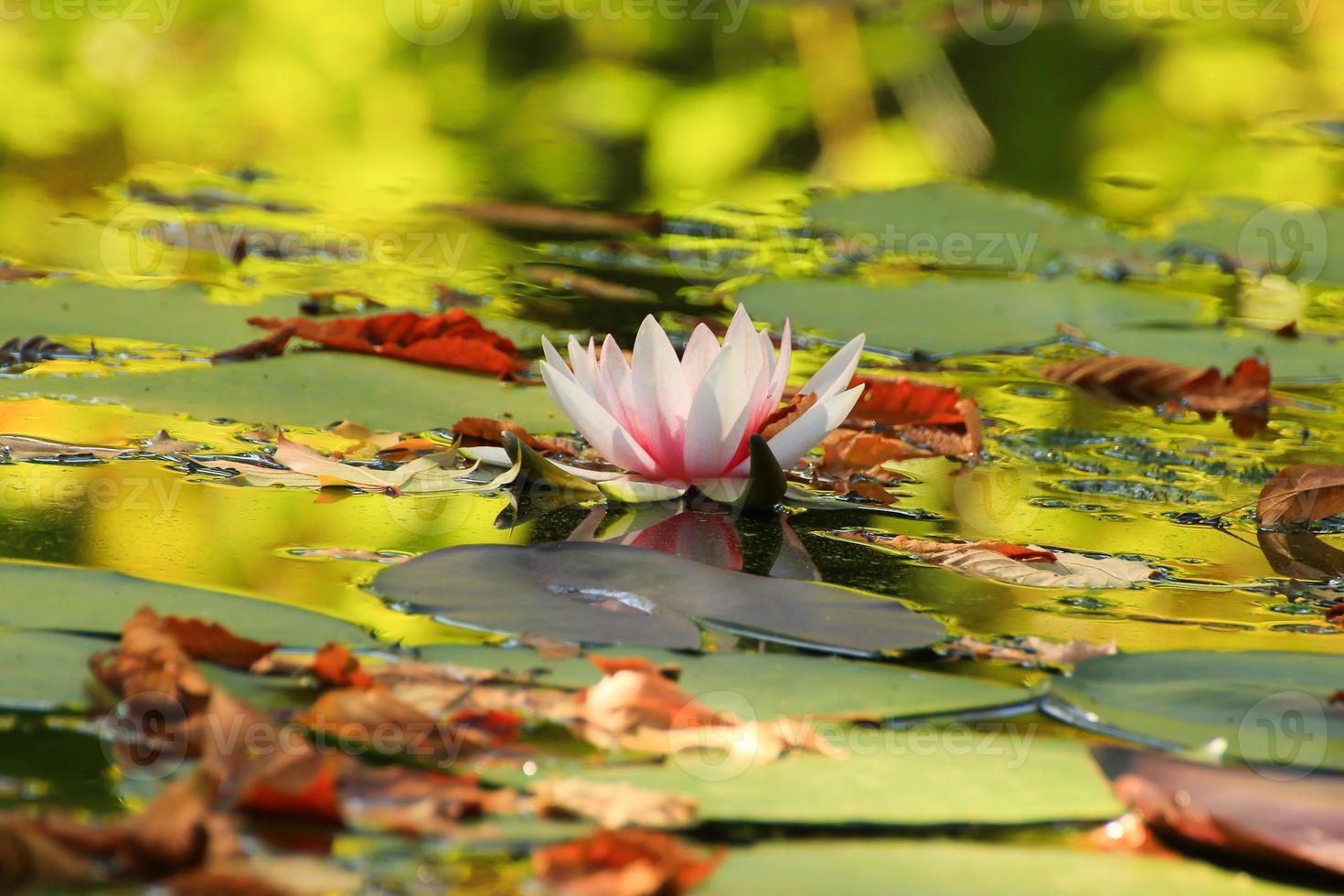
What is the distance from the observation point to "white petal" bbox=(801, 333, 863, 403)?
6.56ft

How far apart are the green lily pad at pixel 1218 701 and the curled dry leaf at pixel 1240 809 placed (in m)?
0.06

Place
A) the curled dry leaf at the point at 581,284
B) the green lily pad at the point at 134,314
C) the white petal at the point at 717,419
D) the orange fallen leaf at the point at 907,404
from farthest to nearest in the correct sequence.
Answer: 1. the curled dry leaf at the point at 581,284
2. the green lily pad at the point at 134,314
3. the orange fallen leaf at the point at 907,404
4. the white petal at the point at 717,419

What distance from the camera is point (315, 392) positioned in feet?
7.68

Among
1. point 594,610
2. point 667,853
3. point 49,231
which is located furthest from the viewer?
point 49,231

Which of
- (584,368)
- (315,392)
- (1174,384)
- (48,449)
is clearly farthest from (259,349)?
(1174,384)

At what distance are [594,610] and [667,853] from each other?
481mm

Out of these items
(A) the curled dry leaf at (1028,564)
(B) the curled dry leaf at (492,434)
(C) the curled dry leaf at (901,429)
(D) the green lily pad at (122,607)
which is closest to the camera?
(D) the green lily pad at (122,607)

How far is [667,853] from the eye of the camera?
103cm

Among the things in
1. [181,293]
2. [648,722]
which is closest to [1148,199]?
[181,293]

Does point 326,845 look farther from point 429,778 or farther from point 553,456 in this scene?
point 553,456

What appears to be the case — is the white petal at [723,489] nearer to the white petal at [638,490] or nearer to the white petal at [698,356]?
the white petal at [638,490]

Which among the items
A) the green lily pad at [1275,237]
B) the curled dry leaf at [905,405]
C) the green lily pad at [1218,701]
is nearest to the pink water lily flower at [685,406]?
the curled dry leaf at [905,405]

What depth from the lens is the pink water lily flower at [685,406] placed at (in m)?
1.89

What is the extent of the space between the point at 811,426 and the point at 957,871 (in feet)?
3.16
